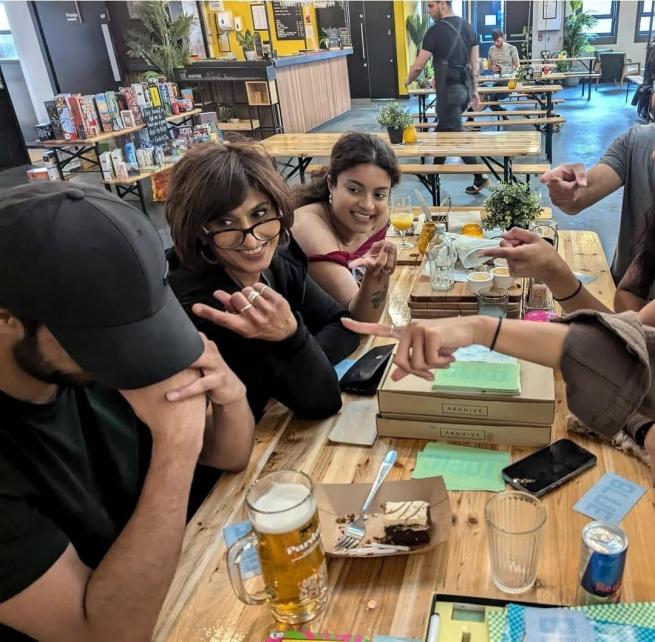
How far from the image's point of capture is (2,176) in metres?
5.61

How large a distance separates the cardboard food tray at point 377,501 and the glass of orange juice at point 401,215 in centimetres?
164

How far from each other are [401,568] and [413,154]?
4.20 m

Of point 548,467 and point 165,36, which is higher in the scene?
point 165,36

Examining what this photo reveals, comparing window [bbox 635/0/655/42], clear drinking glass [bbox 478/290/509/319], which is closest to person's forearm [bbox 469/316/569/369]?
clear drinking glass [bbox 478/290/509/319]

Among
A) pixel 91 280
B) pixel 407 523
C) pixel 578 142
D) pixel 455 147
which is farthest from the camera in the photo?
pixel 578 142

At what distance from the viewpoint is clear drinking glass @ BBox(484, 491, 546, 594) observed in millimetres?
867

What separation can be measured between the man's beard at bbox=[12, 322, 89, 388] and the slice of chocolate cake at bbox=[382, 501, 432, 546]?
1.84 feet

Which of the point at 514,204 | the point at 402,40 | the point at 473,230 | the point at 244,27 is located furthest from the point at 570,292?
the point at 402,40

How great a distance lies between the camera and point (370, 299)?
1.87 meters

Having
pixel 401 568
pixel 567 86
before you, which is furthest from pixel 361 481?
pixel 567 86

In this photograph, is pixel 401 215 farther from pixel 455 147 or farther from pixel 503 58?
pixel 503 58

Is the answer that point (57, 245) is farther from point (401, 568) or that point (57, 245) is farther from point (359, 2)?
point (359, 2)

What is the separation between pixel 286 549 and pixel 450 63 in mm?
6469

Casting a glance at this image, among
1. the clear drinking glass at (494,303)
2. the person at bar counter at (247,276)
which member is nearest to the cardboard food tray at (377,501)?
the person at bar counter at (247,276)
